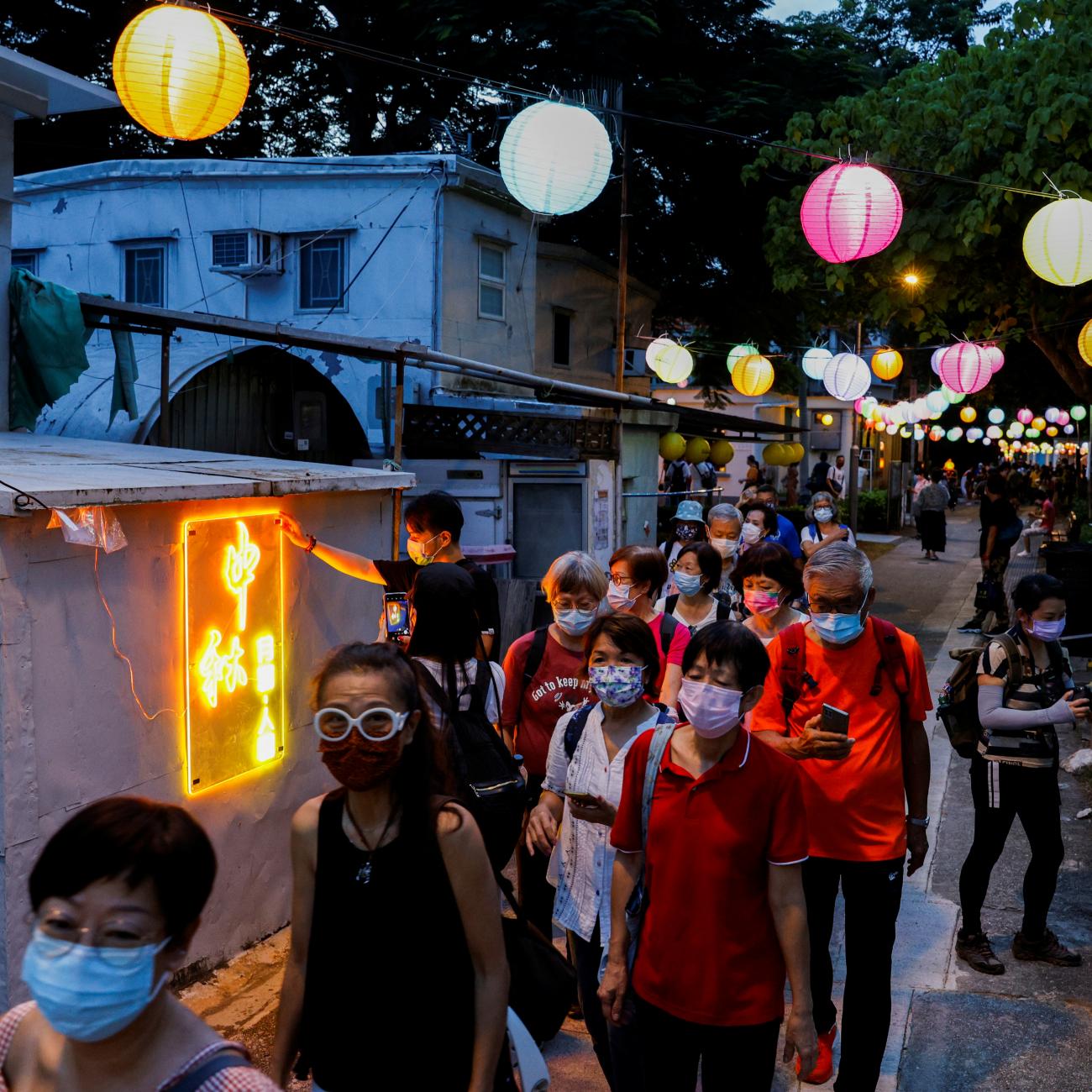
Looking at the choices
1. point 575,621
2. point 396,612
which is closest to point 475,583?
point 396,612

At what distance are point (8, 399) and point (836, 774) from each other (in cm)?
611

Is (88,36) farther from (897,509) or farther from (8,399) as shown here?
(897,509)

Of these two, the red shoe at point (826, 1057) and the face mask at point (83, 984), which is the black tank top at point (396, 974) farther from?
the red shoe at point (826, 1057)

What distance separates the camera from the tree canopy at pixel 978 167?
42.2 feet

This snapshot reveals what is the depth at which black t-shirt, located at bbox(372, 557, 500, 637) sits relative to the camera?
5484 mm

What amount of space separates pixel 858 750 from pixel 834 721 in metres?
0.39

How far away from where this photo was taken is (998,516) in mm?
16172

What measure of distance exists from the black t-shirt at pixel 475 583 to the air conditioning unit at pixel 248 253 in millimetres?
12288

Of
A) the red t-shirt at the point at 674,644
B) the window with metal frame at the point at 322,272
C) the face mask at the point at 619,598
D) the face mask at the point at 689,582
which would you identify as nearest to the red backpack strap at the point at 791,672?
the red t-shirt at the point at 674,644

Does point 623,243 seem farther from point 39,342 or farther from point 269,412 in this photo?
point 39,342

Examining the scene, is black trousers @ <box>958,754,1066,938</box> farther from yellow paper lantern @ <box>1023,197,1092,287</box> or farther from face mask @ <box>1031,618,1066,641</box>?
yellow paper lantern @ <box>1023,197,1092,287</box>

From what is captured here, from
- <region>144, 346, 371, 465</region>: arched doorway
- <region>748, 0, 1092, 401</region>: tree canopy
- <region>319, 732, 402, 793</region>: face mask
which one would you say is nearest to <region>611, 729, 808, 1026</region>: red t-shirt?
<region>319, 732, 402, 793</region>: face mask

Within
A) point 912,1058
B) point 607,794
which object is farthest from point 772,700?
point 912,1058

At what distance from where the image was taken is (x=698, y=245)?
934 inches
